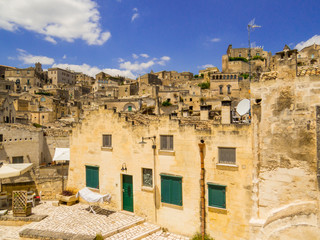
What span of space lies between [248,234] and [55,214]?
35.4 ft

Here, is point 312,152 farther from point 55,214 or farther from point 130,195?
point 55,214

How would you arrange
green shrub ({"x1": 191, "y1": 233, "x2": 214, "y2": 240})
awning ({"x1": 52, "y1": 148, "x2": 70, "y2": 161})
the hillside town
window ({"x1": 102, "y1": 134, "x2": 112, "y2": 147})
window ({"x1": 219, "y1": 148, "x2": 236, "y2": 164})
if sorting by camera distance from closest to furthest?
the hillside town → window ({"x1": 219, "y1": 148, "x2": 236, "y2": 164}) → green shrub ({"x1": 191, "y1": 233, "x2": 214, "y2": 240}) → window ({"x1": 102, "y1": 134, "x2": 112, "y2": 147}) → awning ({"x1": 52, "y1": 148, "x2": 70, "y2": 161})

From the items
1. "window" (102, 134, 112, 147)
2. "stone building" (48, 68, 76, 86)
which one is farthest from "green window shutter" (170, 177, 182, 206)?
"stone building" (48, 68, 76, 86)

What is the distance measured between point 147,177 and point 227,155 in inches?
188

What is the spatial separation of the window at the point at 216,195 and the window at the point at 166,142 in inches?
112

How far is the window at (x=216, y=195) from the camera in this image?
10.5m

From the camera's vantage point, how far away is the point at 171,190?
11.9 meters

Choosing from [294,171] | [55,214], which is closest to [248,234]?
[294,171]

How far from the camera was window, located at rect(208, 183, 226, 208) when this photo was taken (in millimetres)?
10492

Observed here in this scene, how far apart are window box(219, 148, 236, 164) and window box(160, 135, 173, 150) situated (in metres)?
2.72

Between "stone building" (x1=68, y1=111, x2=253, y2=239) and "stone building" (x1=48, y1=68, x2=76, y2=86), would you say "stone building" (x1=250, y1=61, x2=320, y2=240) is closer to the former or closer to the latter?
"stone building" (x1=68, y1=111, x2=253, y2=239)

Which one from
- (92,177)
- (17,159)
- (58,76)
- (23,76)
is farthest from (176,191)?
(58,76)

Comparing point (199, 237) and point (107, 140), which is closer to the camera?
point (199, 237)

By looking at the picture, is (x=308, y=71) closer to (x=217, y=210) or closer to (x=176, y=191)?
(x=217, y=210)
